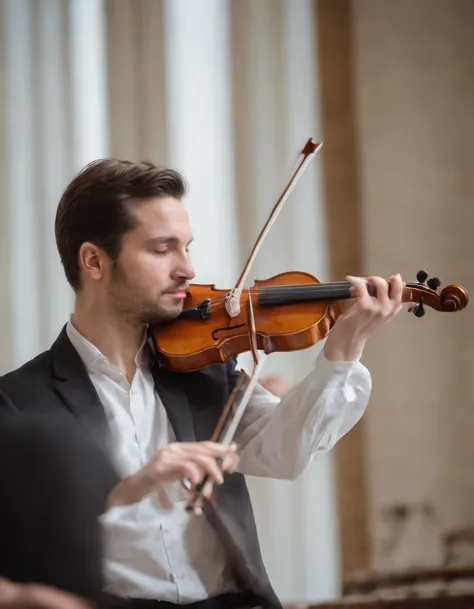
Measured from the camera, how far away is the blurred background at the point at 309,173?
154 cm

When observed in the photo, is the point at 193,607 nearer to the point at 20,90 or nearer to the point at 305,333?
the point at 305,333

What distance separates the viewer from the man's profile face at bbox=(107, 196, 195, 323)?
40.3 inches

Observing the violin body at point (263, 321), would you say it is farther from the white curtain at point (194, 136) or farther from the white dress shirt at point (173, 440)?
the white curtain at point (194, 136)

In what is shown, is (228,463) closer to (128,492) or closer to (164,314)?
(128,492)

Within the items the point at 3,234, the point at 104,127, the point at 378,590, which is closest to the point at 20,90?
the point at 104,127

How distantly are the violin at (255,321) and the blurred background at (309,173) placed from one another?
50cm

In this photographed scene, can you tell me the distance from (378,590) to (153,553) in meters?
0.81

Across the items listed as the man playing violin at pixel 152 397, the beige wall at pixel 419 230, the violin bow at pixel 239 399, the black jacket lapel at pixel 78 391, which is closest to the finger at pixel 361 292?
the man playing violin at pixel 152 397

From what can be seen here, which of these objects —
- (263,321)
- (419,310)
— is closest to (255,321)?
(263,321)

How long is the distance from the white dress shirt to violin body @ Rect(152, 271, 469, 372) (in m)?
0.06

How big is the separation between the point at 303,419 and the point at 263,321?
14 cm

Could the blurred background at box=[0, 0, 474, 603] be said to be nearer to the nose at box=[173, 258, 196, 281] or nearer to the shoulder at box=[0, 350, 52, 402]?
the shoulder at box=[0, 350, 52, 402]

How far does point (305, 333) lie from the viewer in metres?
1.00

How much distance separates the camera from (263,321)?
3.38ft
